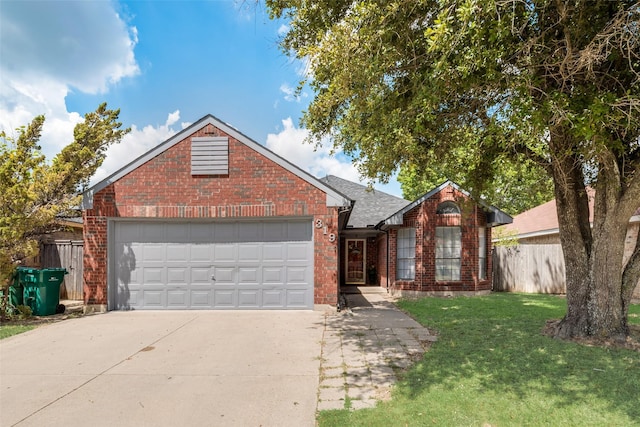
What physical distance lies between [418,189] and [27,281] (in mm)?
27407

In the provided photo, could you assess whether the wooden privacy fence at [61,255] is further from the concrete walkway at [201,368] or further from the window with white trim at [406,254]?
the window with white trim at [406,254]

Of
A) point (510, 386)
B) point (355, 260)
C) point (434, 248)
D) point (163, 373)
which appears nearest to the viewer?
point (510, 386)

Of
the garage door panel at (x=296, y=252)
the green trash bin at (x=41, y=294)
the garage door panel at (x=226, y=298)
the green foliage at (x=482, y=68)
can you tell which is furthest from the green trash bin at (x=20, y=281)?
the green foliage at (x=482, y=68)

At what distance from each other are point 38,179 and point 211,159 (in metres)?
4.33

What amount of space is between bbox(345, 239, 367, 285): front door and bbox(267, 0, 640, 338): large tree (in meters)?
9.64

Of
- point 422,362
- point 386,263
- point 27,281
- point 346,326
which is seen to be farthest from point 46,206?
point 386,263

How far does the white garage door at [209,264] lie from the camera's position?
31.6 feet

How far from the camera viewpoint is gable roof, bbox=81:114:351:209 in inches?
374

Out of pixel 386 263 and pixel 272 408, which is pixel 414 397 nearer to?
pixel 272 408

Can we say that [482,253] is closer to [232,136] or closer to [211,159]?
[232,136]

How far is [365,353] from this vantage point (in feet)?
19.1

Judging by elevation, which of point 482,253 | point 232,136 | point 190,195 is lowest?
point 482,253

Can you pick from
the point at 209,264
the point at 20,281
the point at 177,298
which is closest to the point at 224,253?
→ the point at 209,264

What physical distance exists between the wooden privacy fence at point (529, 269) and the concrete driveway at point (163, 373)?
980cm
